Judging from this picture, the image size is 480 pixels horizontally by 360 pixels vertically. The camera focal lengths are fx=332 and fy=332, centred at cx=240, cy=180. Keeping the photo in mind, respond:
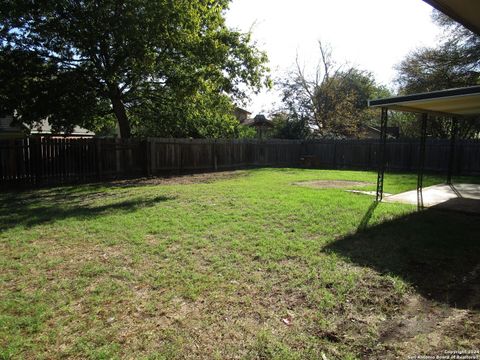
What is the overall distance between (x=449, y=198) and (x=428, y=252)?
483 centimetres

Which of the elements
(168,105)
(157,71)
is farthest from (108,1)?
(168,105)

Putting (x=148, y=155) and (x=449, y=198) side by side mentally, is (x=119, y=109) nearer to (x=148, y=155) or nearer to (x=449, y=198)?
(x=148, y=155)

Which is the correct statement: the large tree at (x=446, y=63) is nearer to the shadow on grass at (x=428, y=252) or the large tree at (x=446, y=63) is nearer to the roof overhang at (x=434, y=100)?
the roof overhang at (x=434, y=100)

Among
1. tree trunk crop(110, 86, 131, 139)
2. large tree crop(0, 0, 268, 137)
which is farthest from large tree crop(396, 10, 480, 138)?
tree trunk crop(110, 86, 131, 139)

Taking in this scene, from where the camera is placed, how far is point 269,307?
315cm

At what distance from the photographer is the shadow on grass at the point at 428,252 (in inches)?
139

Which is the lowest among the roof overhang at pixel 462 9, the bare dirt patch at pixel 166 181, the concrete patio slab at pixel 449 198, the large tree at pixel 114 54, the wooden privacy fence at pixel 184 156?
the bare dirt patch at pixel 166 181

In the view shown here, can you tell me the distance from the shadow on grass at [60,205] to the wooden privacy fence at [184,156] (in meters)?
1.52

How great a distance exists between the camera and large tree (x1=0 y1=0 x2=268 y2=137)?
1152 centimetres

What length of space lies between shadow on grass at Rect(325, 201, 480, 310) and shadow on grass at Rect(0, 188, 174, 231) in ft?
16.2

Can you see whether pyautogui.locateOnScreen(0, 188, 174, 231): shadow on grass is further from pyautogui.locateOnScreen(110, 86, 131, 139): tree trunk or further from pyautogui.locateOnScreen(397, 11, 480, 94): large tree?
pyautogui.locateOnScreen(397, 11, 480, 94): large tree

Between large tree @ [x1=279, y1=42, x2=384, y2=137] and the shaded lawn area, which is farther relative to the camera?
large tree @ [x1=279, y1=42, x2=384, y2=137]

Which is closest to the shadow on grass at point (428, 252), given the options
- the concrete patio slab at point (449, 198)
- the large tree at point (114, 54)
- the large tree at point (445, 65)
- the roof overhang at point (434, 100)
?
the concrete patio slab at point (449, 198)

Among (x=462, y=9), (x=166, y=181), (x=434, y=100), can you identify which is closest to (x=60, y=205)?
(x=166, y=181)
